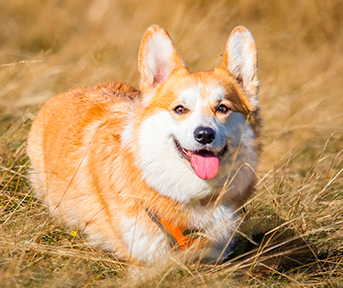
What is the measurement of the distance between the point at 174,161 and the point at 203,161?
0.65 feet

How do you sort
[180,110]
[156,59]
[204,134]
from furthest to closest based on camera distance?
[156,59]
[180,110]
[204,134]

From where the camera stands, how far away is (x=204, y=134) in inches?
104

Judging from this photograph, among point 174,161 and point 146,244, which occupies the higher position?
point 174,161

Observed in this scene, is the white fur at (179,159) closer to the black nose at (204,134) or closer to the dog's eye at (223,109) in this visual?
the dog's eye at (223,109)

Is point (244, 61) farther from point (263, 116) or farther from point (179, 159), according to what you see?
point (263, 116)

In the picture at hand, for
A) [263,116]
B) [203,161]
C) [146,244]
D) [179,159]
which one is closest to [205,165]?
[203,161]

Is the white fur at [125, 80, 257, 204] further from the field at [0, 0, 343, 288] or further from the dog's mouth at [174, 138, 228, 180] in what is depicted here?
the field at [0, 0, 343, 288]

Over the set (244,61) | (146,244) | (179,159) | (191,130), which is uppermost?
(244,61)

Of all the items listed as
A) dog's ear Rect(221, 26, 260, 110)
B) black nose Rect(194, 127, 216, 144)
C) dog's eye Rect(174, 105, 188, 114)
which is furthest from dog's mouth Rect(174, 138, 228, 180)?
dog's ear Rect(221, 26, 260, 110)

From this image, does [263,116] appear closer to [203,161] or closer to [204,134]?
[203,161]

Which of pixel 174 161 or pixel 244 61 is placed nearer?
pixel 174 161

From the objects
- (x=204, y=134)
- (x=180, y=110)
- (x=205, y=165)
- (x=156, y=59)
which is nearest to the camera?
(x=204, y=134)

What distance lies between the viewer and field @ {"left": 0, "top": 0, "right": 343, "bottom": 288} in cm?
276

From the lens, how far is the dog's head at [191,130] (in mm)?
2795
